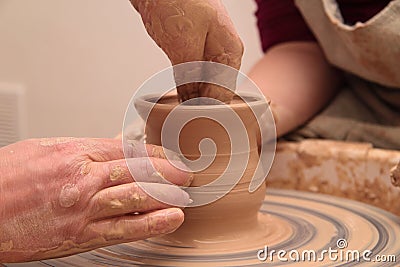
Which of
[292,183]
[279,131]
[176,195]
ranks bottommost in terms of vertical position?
[292,183]

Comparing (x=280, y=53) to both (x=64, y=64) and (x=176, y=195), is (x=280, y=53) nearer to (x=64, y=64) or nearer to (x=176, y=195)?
(x=176, y=195)

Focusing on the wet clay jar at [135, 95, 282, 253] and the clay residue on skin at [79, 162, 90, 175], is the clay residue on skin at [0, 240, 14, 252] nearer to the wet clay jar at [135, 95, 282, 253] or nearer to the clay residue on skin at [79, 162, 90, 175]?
the clay residue on skin at [79, 162, 90, 175]

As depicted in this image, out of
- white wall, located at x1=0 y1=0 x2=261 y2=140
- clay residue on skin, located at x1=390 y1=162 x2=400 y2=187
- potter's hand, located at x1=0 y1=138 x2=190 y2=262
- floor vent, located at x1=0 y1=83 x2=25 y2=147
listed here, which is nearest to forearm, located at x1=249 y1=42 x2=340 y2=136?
clay residue on skin, located at x1=390 y1=162 x2=400 y2=187

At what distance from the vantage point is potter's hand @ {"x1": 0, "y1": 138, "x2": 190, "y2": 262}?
86cm

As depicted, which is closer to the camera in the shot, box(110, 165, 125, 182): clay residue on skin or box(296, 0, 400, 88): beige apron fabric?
box(110, 165, 125, 182): clay residue on skin

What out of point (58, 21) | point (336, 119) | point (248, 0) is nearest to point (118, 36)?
point (58, 21)

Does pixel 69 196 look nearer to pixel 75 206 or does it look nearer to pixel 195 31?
pixel 75 206

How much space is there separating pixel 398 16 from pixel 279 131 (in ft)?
1.14

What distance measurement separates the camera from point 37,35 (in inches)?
115

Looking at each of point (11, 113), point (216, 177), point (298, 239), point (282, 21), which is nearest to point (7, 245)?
point (216, 177)

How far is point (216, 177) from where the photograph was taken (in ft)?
3.24

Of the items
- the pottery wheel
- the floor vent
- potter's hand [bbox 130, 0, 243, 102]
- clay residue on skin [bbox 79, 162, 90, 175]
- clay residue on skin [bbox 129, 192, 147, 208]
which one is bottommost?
the floor vent

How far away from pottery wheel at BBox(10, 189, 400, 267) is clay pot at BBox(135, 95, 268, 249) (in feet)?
0.11

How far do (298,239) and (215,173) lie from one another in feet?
0.60
